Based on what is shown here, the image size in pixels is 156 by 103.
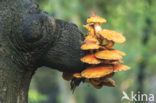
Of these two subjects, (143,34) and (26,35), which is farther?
(143,34)

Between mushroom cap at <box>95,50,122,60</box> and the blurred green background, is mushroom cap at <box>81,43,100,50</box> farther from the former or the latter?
the blurred green background

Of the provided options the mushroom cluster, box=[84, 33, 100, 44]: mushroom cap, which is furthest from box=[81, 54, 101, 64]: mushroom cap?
box=[84, 33, 100, 44]: mushroom cap

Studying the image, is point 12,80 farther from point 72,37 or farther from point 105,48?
point 105,48

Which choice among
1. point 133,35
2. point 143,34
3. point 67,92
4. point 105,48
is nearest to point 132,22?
point 143,34

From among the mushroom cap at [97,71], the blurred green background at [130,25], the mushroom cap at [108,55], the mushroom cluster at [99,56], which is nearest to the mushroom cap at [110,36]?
the mushroom cluster at [99,56]

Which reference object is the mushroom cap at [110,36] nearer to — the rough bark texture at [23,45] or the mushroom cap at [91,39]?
the mushroom cap at [91,39]

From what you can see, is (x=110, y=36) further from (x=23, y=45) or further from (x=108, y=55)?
(x=23, y=45)
